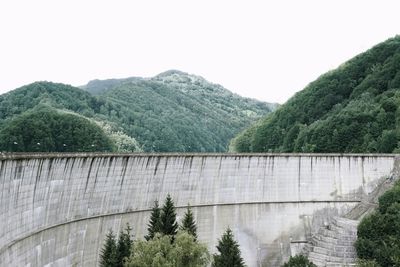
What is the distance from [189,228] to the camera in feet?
→ 107

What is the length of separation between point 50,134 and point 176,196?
1545 inches

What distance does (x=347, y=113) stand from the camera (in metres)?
72.1

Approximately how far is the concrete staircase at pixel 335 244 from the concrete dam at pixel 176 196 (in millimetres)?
1894

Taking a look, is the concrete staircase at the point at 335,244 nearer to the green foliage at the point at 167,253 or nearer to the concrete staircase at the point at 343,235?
the concrete staircase at the point at 343,235

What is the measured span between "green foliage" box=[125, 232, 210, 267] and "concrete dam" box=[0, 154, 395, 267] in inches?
216

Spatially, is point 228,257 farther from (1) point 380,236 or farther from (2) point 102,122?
(2) point 102,122

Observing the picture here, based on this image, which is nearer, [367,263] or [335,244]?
[367,263]

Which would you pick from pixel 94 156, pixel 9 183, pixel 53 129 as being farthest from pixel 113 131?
pixel 9 183

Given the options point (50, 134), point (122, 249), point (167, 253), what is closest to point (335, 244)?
point (167, 253)

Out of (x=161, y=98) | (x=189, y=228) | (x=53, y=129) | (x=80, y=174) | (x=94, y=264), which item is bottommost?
(x=94, y=264)

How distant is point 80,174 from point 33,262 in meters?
6.35

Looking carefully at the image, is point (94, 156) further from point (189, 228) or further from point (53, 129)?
point (53, 129)

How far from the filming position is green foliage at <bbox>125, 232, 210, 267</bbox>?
26484 millimetres

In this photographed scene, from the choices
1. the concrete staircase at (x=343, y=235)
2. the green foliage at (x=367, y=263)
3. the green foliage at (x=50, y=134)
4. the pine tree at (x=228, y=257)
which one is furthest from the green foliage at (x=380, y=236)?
the green foliage at (x=50, y=134)
